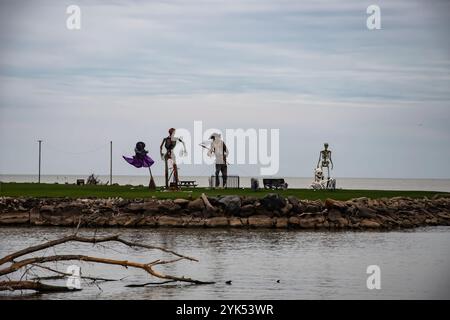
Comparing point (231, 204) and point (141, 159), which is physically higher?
point (141, 159)

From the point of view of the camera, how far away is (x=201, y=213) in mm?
43812

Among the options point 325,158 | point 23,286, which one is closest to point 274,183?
point 325,158

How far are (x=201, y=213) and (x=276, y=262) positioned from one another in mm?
12538

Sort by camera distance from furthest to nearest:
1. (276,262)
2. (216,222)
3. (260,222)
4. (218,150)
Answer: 1. (218,150)
2. (260,222)
3. (216,222)
4. (276,262)

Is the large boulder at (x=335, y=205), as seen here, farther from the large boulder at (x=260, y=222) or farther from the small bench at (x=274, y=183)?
the small bench at (x=274, y=183)

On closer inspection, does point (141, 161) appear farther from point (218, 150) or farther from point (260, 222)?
point (260, 222)

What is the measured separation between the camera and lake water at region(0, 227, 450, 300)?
2547 centimetres

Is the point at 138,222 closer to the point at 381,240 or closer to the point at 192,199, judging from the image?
the point at 192,199

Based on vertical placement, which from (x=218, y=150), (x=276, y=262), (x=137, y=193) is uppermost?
(x=218, y=150)

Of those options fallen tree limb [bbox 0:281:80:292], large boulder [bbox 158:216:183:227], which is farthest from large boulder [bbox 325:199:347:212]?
fallen tree limb [bbox 0:281:80:292]

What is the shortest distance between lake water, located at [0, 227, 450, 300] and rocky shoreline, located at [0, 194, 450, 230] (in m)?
1.39

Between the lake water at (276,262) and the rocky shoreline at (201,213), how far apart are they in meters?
1.39

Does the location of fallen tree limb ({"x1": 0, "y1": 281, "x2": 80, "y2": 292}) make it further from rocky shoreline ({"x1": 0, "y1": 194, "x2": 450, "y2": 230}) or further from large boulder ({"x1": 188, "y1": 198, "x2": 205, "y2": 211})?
large boulder ({"x1": 188, "y1": 198, "x2": 205, "y2": 211})
